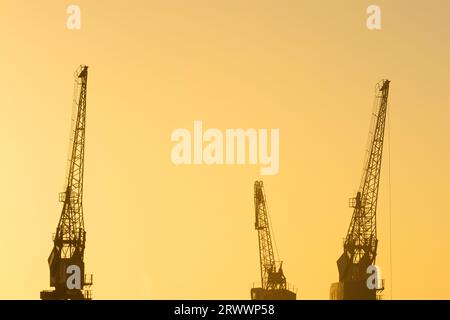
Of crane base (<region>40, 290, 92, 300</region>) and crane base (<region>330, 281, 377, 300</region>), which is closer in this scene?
crane base (<region>40, 290, 92, 300</region>)

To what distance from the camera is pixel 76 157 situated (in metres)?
181

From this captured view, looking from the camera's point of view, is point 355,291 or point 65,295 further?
point 355,291

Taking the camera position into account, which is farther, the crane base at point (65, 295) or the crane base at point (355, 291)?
the crane base at point (355, 291)
